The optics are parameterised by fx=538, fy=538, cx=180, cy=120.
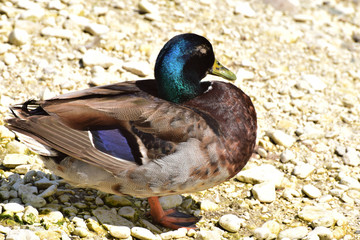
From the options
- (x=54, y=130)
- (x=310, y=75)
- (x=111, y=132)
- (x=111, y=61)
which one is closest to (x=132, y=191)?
(x=111, y=132)

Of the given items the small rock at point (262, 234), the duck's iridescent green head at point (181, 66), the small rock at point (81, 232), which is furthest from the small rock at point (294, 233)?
the small rock at point (81, 232)

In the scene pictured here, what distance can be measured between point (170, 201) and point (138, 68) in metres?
1.82

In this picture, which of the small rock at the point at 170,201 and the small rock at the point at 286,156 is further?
the small rock at the point at 286,156

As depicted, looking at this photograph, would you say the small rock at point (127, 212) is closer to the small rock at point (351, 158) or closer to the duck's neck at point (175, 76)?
the duck's neck at point (175, 76)

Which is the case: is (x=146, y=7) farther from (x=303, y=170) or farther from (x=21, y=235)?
(x=21, y=235)

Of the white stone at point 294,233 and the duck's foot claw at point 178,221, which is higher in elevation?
the white stone at point 294,233

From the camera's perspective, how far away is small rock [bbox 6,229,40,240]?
11.5ft

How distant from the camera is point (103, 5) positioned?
22.6ft

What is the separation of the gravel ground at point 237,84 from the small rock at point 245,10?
0.05 feet

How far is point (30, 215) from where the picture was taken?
3.84 meters

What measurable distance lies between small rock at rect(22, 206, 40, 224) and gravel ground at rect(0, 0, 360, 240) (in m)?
0.01

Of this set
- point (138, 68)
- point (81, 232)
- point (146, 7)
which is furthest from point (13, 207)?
point (146, 7)

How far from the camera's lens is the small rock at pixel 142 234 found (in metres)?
3.85

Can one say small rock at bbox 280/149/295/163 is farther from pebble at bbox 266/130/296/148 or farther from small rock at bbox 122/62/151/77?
small rock at bbox 122/62/151/77
